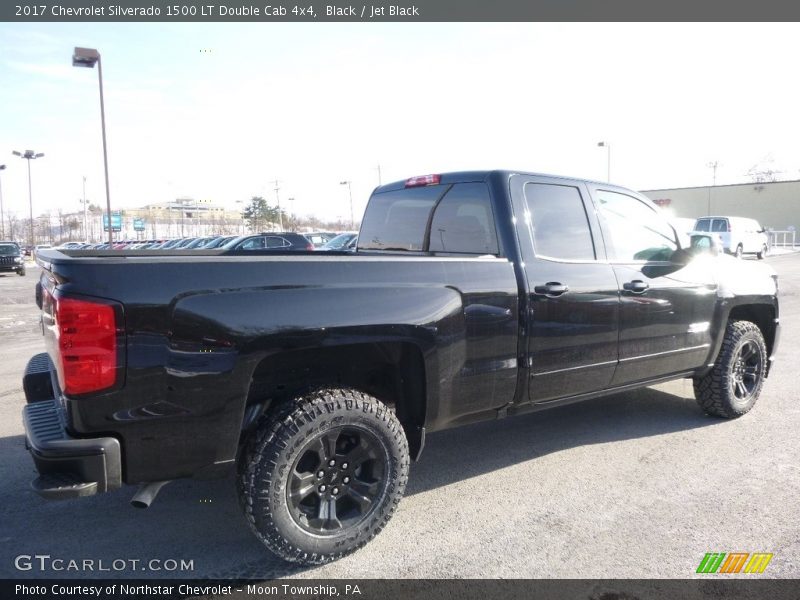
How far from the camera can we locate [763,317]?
5277 millimetres

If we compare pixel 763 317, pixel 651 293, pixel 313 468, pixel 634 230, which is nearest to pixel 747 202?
pixel 763 317

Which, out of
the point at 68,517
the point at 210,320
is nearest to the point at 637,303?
the point at 210,320

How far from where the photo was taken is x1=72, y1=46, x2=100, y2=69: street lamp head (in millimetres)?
23734

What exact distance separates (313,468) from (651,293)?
105 inches

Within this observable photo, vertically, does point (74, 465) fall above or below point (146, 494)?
above

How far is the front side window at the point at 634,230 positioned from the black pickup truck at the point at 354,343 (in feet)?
0.06

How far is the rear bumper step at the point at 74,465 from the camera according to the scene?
7.57 feet

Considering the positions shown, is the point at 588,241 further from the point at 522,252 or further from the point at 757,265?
the point at 757,265

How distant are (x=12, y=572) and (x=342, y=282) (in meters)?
2.09

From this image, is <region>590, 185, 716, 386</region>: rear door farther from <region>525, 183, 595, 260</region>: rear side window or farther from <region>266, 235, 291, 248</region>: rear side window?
<region>266, 235, 291, 248</region>: rear side window

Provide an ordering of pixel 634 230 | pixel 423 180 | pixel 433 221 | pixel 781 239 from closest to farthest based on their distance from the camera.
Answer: pixel 433 221 < pixel 423 180 < pixel 634 230 < pixel 781 239

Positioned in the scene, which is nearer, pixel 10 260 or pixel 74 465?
pixel 74 465

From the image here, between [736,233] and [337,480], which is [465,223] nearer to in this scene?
[337,480]

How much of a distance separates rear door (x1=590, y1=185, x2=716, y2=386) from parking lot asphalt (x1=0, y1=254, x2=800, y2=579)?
25.6 inches
